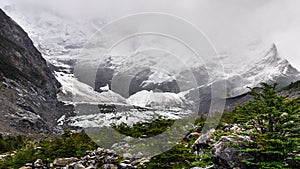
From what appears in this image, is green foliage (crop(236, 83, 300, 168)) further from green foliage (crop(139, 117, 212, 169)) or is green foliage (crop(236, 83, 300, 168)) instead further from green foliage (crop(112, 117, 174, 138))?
green foliage (crop(112, 117, 174, 138))

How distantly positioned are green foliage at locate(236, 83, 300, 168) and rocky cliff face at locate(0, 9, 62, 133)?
90.2m

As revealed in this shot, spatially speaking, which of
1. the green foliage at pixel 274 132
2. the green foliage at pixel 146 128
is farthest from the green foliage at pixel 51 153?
the green foliage at pixel 274 132

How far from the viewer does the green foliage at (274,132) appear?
12664mm

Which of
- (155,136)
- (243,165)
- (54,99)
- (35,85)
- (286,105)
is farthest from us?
(54,99)

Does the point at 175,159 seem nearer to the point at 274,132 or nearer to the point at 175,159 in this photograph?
the point at 175,159

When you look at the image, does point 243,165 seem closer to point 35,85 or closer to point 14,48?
point 35,85

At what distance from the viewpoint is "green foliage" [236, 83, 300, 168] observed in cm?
1266

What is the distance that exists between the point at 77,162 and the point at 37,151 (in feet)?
17.9

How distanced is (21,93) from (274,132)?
148 m

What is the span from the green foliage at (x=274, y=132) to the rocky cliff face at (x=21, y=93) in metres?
90.2

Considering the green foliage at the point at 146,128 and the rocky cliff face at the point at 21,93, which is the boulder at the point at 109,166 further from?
the rocky cliff face at the point at 21,93

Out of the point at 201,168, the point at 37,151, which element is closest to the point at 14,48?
the point at 37,151

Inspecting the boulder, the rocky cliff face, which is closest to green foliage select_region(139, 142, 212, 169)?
the boulder

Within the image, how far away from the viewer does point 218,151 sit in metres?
13.7
